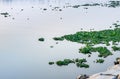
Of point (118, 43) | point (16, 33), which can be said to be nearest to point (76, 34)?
point (118, 43)

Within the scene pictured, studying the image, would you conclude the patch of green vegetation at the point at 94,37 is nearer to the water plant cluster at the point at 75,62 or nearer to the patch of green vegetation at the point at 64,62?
the water plant cluster at the point at 75,62

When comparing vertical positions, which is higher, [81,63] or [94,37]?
[94,37]

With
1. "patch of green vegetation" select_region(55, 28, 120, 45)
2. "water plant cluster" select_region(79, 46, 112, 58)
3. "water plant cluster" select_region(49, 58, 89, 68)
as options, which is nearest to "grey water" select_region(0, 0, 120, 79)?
"water plant cluster" select_region(49, 58, 89, 68)

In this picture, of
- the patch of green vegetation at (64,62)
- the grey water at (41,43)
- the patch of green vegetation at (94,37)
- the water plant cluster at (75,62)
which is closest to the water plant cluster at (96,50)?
the grey water at (41,43)

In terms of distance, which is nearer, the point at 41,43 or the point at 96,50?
the point at 96,50

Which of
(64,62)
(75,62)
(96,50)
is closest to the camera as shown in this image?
(64,62)

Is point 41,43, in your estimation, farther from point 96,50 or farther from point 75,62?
point 75,62

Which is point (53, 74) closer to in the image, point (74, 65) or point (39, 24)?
point (74, 65)

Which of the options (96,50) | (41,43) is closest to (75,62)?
(96,50)
